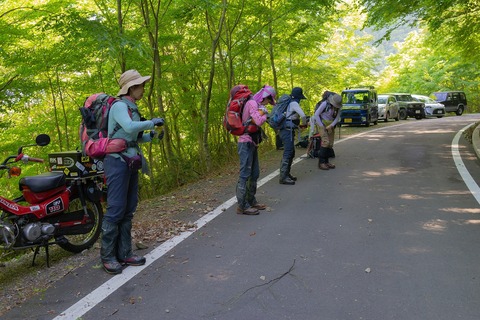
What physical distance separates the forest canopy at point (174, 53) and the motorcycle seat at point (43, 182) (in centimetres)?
344

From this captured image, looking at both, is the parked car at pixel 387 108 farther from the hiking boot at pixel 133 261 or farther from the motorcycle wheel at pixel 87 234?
the hiking boot at pixel 133 261

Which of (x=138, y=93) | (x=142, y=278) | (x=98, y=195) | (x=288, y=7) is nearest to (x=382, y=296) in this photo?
(x=142, y=278)

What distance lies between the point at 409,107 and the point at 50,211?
30.1 m

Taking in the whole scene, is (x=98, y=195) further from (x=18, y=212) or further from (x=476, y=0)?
(x=476, y=0)

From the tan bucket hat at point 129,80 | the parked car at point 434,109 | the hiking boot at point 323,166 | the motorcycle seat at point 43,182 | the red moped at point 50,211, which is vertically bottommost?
the parked car at point 434,109

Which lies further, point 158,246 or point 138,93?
point 158,246

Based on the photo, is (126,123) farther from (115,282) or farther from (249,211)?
(249,211)

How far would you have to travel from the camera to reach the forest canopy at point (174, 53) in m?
9.04

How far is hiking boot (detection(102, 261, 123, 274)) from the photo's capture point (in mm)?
4121

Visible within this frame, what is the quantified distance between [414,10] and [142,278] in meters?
13.7

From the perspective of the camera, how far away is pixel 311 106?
1019 inches

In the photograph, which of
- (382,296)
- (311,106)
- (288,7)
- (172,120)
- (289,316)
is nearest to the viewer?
(289,316)

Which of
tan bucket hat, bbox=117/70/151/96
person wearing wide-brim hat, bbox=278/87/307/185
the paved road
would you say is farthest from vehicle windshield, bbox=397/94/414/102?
tan bucket hat, bbox=117/70/151/96

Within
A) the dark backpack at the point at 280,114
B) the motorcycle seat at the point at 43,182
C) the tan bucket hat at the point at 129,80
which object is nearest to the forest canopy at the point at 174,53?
the dark backpack at the point at 280,114
